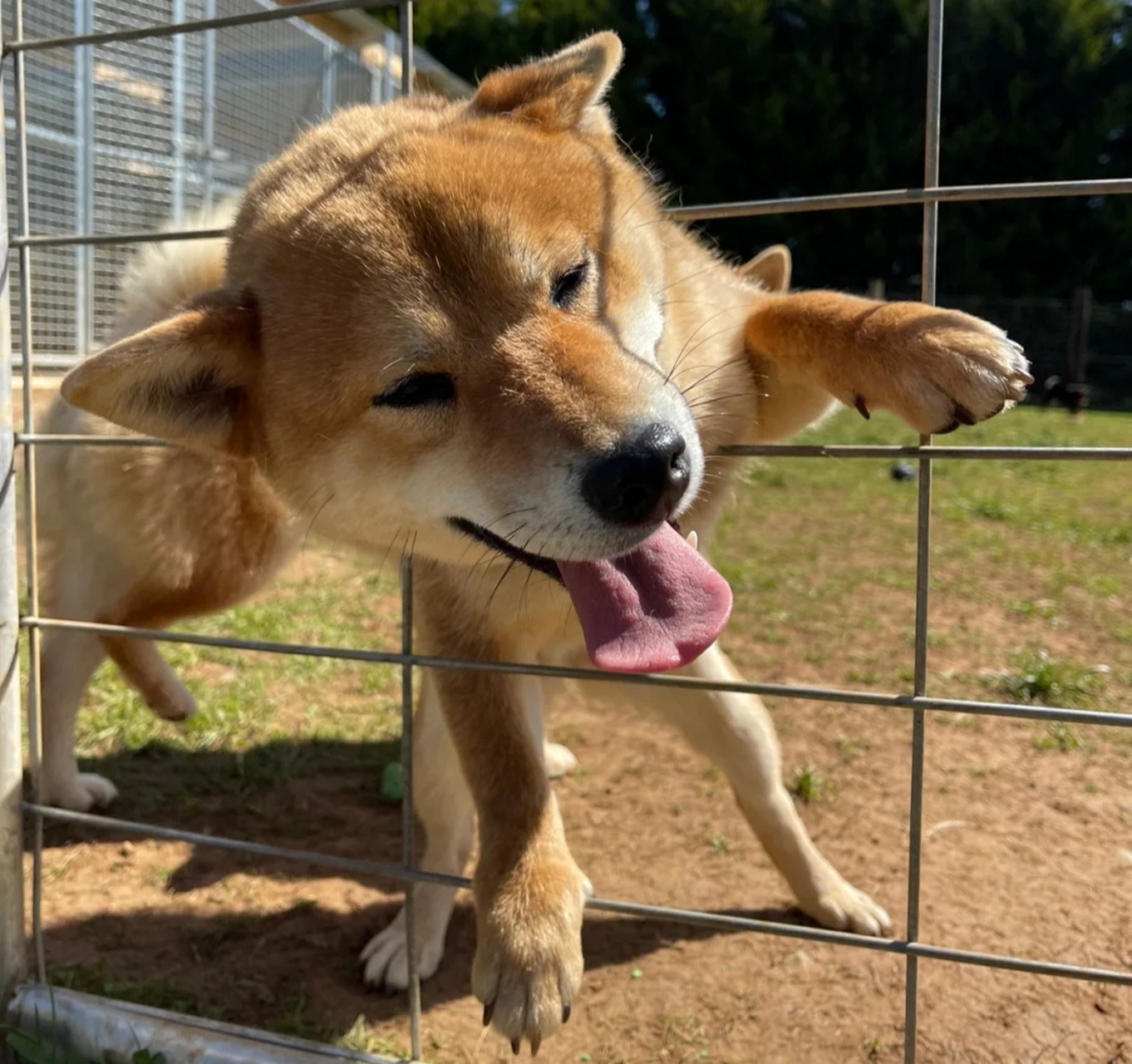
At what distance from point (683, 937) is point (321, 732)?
1.52 m

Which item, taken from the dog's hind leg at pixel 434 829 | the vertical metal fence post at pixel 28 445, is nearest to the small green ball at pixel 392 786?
the dog's hind leg at pixel 434 829

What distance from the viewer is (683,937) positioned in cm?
216

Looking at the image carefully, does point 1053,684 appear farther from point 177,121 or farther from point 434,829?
point 177,121

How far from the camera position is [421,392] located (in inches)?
63.7

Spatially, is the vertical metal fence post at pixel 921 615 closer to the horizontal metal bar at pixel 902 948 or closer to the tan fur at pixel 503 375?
the horizontal metal bar at pixel 902 948

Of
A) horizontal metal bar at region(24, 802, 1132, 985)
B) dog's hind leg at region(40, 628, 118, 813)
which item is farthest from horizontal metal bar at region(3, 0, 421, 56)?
dog's hind leg at region(40, 628, 118, 813)

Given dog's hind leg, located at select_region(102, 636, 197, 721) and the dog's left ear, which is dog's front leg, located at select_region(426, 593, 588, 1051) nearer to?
the dog's left ear

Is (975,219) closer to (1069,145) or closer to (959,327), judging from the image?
(1069,145)

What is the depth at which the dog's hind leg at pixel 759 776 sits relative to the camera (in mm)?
2180

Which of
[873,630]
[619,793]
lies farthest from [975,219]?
[619,793]

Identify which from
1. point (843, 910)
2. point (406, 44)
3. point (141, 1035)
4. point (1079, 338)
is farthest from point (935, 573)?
point (1079, 338)

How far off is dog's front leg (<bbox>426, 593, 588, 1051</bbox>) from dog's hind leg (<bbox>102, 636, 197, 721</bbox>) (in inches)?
45.5

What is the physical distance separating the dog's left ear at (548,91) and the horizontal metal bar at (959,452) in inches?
30.4

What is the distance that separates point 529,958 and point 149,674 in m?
1.68
